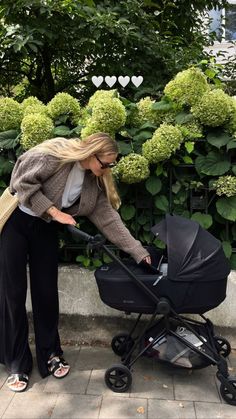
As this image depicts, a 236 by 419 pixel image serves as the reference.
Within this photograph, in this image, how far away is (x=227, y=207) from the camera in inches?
129

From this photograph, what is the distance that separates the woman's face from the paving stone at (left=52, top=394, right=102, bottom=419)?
1.40 m

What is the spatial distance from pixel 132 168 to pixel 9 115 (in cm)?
110

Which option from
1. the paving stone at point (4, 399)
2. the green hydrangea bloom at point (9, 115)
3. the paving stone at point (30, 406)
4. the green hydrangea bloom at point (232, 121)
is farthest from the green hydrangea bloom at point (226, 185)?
the paving stone at point (4, 399)

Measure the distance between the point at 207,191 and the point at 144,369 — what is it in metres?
1.38

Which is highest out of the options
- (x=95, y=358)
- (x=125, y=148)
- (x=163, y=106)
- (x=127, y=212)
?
(x=163, y=106)

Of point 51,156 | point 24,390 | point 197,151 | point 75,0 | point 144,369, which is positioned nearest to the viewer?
point 51,156

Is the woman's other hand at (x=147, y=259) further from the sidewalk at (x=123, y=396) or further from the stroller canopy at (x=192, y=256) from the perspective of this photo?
the sidewalk at (x=123, y=396)

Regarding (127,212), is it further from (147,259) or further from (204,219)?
(147,259)

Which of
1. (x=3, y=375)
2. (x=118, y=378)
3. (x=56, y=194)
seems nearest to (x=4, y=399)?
(x=3, y=375)

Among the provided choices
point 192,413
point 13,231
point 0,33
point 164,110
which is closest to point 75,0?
point 0,33

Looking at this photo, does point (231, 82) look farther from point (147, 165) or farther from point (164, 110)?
point (147, 165)

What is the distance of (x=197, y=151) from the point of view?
3.35m

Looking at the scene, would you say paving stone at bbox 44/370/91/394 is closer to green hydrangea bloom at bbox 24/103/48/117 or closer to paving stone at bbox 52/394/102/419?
paving stone at bbox 52/394/102/419

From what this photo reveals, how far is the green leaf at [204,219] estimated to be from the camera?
331cm
